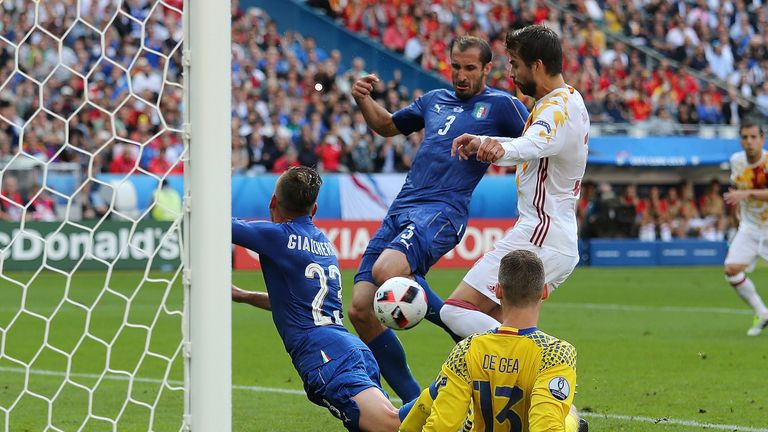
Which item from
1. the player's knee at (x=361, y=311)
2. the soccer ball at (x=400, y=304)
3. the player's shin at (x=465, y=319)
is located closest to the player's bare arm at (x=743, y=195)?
the player's knee at (x=361, y=311)

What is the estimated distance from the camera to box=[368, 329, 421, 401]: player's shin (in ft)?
22.9

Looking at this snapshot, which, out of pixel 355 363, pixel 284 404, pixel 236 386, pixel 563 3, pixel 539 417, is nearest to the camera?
pixel 539 417

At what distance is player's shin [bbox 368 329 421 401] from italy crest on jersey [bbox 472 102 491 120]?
1.38 m

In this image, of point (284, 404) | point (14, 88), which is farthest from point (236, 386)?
point (14, 88)

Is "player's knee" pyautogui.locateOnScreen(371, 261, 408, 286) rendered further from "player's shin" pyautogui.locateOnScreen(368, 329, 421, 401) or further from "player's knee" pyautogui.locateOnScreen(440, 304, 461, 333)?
"player's knee" pyautogui.locateOnScreen(440, 304, 461, 333)

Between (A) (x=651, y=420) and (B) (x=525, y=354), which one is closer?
(B) (x=525, y=354)

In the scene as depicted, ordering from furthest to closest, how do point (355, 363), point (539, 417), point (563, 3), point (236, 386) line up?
point (563, 3), point (236, 386), point (355, 363), point (539, 417)

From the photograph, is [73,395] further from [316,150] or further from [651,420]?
[316,150]

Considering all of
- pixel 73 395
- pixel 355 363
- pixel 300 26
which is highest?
pixel 300 26

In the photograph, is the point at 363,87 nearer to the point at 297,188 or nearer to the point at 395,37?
the point at 297,188

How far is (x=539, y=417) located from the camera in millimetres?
4305

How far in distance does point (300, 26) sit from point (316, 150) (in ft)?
16.5

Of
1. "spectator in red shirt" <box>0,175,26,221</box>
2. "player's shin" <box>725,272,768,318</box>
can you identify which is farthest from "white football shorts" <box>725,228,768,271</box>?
"spectator in red shirt" <box>0,175,26,221</box>

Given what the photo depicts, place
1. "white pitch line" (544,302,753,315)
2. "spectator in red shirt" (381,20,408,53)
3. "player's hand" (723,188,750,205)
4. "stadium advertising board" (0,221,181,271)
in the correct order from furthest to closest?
"spectator in red shirt" (381,20,408,53) → "stadium advertising board" (0,221,181,271) → "white pitch line" (544,302,753,315) → "player's hand" (723,188,750,205)
